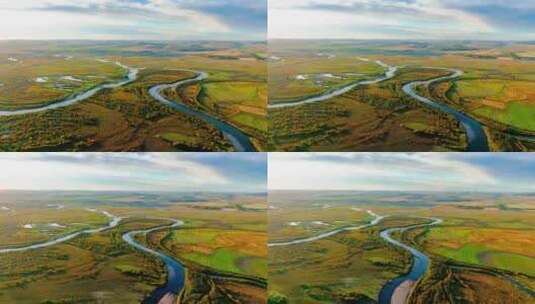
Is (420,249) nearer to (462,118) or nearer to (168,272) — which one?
→ (462,118)

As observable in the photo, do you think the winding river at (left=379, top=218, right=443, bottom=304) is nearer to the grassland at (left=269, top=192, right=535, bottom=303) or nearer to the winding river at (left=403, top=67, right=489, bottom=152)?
the grassland at (left=269, top=192, right=535, bottom=303)

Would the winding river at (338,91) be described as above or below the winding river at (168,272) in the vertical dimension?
above

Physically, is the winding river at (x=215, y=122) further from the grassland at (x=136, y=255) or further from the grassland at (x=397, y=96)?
the grassland at (x=136, y=255)

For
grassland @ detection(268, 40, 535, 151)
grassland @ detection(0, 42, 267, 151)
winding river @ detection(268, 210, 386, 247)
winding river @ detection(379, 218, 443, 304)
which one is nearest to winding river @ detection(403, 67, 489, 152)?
Answer: grassland @ detection(268, 40, 535, 151)

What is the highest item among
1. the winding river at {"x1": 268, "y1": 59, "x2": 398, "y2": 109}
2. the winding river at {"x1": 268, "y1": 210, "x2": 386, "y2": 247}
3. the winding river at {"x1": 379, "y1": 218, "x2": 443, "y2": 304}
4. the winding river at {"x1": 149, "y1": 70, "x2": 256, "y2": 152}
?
the winding river at {"x1": 268, "y1": 59, "x2": 398, "y2": 109}

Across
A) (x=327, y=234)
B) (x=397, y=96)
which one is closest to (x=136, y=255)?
(x=327, y=234)

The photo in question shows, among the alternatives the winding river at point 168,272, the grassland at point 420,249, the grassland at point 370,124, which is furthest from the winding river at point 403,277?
the winding river at point 168,272
